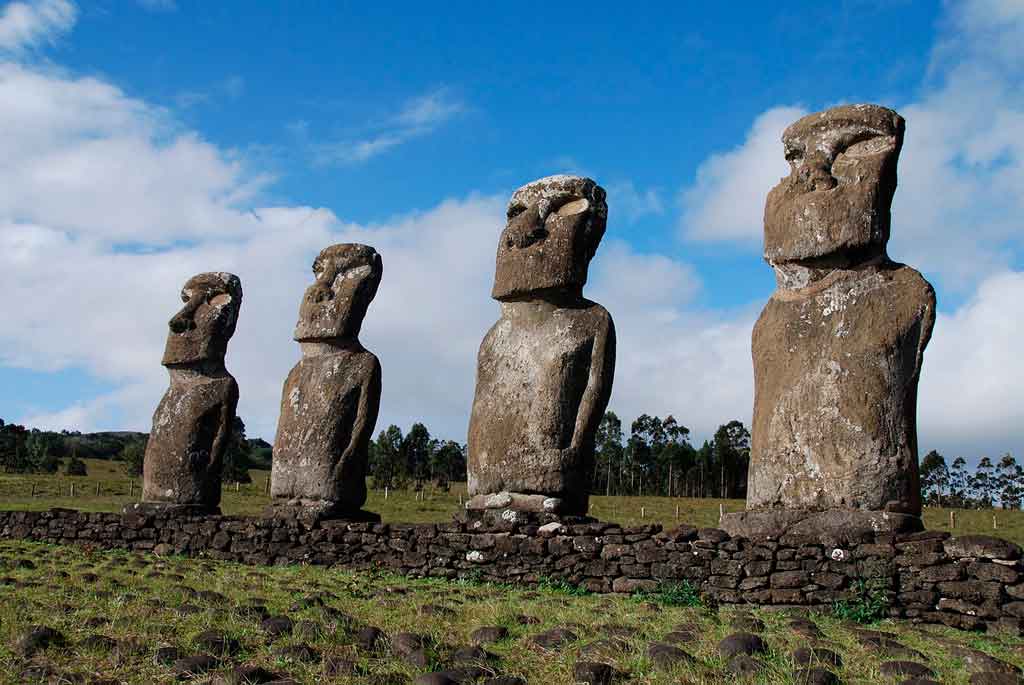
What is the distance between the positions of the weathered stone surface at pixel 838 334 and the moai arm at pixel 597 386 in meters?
1.55

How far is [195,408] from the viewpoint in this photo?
46.9 ft

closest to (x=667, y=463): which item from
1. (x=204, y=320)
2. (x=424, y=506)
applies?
(x=424, y=506)

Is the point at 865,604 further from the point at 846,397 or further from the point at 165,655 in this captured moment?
the point at 165,655

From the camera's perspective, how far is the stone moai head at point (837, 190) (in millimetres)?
8914

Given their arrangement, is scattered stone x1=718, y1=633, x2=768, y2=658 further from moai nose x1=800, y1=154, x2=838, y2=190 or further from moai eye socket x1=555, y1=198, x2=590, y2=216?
moai eye socket x1=555, y1=198, x2=590, y2=216

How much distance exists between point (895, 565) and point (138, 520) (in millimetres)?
10195

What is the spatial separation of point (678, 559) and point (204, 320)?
9148 mm

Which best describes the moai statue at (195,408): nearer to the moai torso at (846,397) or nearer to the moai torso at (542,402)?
the moai torso at (542,402)

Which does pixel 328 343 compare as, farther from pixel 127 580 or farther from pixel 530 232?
pixel 127 580

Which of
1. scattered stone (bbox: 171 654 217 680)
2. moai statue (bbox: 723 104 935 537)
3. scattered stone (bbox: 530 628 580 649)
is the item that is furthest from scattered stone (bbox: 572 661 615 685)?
moai statue (bbox: 723 104 935 537)

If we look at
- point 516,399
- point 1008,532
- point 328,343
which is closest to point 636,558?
point 516,399

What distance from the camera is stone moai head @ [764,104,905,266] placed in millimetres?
8914

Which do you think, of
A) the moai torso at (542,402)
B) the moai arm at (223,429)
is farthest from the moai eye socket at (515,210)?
the moai arm at (223,429)

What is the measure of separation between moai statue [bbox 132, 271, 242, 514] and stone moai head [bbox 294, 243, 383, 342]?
2.00 meters
